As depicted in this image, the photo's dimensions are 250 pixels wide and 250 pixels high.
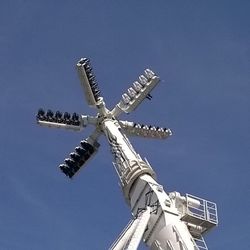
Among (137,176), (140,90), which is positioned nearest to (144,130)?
(140,90)

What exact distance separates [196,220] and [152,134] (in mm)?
15337

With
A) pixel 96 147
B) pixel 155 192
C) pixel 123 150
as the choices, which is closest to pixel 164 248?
pixel 155 192

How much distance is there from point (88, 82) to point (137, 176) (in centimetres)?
1288

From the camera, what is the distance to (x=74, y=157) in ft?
147

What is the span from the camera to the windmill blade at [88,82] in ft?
145

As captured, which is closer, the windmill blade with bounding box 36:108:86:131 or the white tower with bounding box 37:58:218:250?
the white tower with bounding box 37:58:218:250

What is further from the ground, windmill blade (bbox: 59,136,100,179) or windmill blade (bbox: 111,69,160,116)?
windmill blade (bbox: 111,69,160,116)

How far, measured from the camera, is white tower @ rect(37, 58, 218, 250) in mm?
29838

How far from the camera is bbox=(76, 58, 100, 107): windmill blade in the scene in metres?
44.1

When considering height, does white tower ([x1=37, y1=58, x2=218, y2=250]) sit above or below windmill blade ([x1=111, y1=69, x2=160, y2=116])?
below

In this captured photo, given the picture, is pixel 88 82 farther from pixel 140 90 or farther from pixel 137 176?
pixel 137 176

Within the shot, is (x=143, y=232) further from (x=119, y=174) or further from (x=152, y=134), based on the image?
(x=152, y=134)

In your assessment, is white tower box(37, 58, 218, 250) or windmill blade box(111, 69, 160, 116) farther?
windmill blade box(111, 69, 160, 116)

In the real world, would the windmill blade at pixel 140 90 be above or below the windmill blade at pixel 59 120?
above
